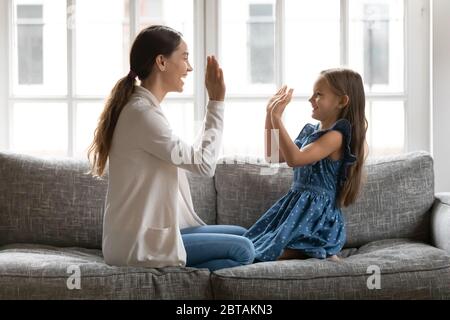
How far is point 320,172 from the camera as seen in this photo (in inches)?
112

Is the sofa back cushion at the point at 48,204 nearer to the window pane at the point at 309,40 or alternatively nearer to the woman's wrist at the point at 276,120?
the woman's wrist at the point at 276,120

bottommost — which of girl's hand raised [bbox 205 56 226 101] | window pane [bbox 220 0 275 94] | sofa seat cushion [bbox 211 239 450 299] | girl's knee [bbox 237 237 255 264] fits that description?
sofa seat cushion [bbox 211 239 450 299]

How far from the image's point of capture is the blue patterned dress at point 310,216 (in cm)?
273

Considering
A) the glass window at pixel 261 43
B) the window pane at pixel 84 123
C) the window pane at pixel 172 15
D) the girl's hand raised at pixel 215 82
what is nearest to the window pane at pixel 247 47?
the glass window at pixel 261 43

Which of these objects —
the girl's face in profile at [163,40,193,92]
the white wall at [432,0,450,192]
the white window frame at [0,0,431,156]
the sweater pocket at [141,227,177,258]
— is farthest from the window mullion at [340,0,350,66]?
the sweater pocket at [141,227,177,258]

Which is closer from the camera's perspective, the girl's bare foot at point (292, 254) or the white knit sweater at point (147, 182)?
the white knit sweater at point (147, 182)

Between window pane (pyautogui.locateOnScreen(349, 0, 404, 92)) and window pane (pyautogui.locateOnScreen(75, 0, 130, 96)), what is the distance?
1.06 metres

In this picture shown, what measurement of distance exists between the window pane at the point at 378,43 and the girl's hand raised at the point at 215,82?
3.72 ft

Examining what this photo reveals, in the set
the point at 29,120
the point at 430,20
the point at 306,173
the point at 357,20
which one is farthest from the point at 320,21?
the point at 29,120

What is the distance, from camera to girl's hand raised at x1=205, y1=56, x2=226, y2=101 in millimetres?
2555

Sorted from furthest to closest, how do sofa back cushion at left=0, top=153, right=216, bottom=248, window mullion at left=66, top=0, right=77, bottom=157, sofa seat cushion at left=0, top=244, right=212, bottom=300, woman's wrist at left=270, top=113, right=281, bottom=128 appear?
window mullion at left=66, top=0, right=77, bottom=157
sofa back cushion at left=0, top=153, right=216, bottom=248
woman's wrist at left=270, top=113, right=281, bottom=128
sofa seat cushion at left=0, top=244, right=212, bottom=300

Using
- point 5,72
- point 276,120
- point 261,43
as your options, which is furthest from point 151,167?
point 5,72

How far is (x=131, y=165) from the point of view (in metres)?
2.49

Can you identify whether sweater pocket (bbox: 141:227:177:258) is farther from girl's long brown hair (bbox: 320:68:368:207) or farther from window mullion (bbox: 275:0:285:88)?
window mullion (bbox: 275:0:285:88)
